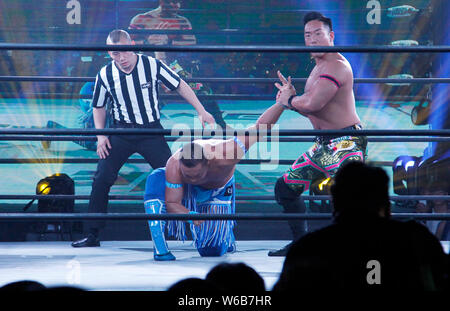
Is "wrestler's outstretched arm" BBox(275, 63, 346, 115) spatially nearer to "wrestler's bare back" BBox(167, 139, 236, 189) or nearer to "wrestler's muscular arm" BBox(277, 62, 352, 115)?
"wrestler's muscular arm" BBox(277, 62, 352, 115)

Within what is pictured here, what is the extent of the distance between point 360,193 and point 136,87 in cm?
244

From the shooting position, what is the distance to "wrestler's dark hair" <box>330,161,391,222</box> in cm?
112

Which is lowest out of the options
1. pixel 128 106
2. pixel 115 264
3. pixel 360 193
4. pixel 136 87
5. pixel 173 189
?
pixel 115 264

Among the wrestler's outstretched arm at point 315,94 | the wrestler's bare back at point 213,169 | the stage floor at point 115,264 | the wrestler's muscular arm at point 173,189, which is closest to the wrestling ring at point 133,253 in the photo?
the stage floor at point 115,264

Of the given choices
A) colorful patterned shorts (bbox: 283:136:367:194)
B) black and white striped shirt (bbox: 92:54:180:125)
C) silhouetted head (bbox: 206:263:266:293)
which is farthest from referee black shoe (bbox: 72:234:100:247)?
silhouetted head (bbox: 206:263:266:293)

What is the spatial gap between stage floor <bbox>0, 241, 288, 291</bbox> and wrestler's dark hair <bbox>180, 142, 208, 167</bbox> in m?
0.48

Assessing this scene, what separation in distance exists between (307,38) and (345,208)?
1704mm

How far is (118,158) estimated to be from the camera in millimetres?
3377

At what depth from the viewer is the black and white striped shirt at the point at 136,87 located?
3361 mm

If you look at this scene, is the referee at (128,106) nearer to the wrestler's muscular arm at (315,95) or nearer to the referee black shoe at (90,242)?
the referee black shoe at (90,242)

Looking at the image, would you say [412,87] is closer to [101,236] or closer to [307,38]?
[101,236]

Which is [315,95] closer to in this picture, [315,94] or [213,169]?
[315,94]

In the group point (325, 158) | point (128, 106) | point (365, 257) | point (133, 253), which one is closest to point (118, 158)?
point (128, 106)

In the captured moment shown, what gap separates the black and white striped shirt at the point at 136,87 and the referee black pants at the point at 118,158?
0.17m
